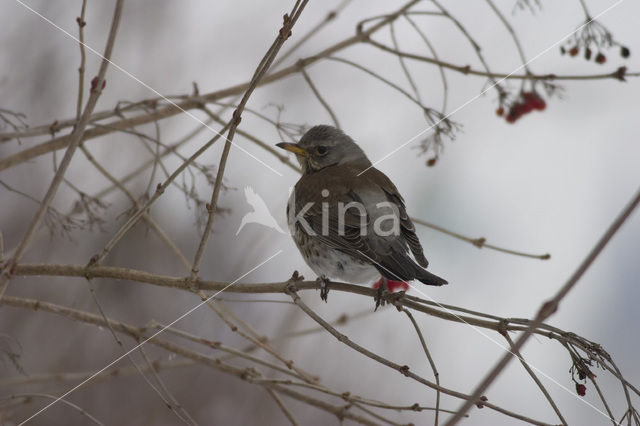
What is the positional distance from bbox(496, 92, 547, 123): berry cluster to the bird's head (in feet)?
3.28

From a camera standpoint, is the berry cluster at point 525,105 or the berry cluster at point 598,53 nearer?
the berry cluster at point 598,53

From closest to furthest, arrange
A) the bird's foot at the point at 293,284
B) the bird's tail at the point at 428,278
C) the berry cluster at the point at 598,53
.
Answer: the bird's foot at the point at 293,284, the bird's tail at the point at 428,278, the berry cluster at the point at 598,53

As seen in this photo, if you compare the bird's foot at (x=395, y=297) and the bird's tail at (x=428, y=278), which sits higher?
the bird's foot at (x=395, y=297)

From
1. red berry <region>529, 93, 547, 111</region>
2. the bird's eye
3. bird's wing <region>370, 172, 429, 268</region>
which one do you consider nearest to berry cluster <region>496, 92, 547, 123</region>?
red berry <region>529, 93, 547, 111</region>

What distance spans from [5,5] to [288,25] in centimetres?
328

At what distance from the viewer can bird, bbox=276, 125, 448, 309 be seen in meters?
2.75

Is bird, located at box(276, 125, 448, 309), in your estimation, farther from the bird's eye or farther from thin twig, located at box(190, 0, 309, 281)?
thin twig, located at box(190, 0, 309, 281)

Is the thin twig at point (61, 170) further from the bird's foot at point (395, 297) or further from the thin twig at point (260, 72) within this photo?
the bird's foot at point (395, 297)

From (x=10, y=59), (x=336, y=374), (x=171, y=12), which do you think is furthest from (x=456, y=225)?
(x=10, y=59)

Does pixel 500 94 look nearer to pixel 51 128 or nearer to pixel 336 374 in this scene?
pixel 51 128

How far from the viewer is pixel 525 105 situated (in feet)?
9.82

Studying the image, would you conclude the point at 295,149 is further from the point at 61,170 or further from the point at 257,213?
the point at 61,170

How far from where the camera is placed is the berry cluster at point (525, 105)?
296 cm

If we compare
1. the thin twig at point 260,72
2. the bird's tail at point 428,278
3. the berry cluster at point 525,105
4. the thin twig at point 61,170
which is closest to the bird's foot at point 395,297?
the bird's tail at point 428,278
